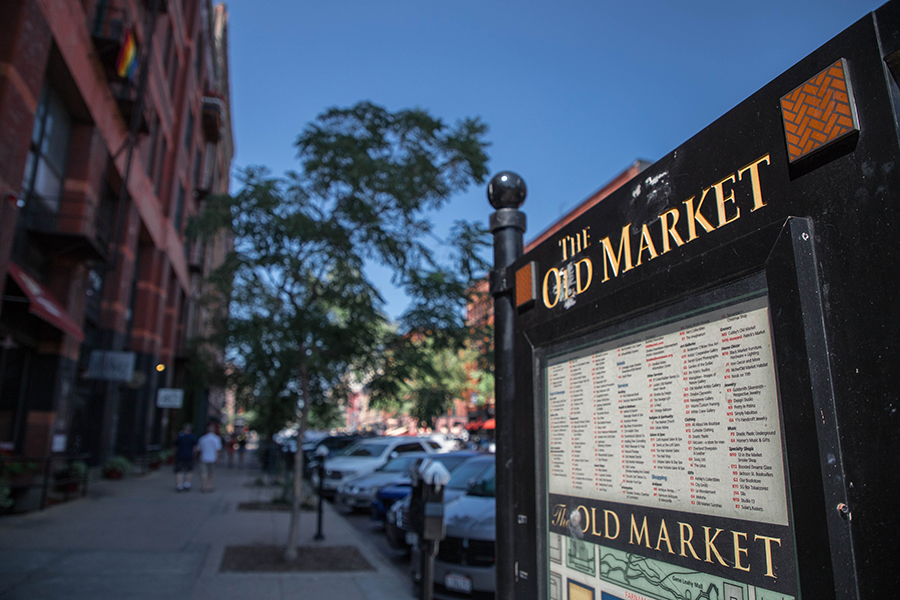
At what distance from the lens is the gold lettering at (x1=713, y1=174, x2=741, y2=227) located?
1660mm

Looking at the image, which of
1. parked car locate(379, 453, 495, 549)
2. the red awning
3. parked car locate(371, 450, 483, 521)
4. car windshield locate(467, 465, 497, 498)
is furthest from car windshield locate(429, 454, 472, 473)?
the red awning

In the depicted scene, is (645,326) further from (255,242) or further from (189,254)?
(189,254)

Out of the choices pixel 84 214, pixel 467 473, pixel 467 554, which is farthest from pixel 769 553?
pixel 84 214

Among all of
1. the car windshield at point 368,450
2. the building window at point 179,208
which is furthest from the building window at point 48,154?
the building window at point 179,208

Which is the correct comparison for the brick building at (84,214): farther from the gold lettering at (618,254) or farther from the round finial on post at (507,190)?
the gold lettering at (618,254)

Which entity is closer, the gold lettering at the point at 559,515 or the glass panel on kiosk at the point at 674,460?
the glass panel on kiosk at the point at 674,460

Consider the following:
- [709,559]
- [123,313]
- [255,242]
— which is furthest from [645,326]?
[123,313]

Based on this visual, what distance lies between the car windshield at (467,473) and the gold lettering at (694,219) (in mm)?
7590

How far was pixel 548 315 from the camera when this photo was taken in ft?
8.49

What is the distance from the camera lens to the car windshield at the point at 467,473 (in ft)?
29.6

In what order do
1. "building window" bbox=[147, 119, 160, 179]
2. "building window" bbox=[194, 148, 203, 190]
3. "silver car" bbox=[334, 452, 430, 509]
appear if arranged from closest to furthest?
"silver car" bbox=[334, 452, 430, 509]
"building window" bbox=[147, 119, 160, 179]
"building window" bbox=[194, 148, 203, 190]

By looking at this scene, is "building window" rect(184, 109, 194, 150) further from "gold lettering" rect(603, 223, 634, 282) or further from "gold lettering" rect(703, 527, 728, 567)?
"gold lettering" rect(703, 527, 728, 567)

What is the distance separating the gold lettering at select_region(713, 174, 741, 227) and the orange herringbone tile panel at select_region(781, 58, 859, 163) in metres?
0.21

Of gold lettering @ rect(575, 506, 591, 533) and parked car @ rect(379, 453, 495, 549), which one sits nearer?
gold lettering @ rect(575, 506, 591, 533)
